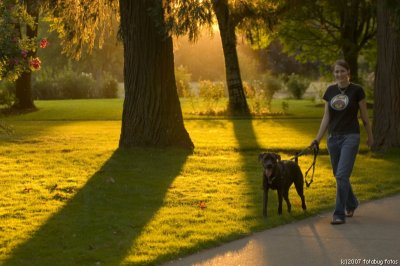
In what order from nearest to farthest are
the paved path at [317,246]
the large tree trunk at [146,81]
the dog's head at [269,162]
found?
the paved path at [317,246]
the dog's head at [269,162]
the large tree trunk at [146,81]

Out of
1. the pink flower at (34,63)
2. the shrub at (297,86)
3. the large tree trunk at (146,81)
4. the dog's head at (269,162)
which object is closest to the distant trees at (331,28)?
the shrub at (297,86)

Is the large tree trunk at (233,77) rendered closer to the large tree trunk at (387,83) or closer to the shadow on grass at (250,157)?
the shadow on grass at (250,157)

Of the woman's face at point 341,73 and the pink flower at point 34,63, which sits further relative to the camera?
the pink flower at point 34,63

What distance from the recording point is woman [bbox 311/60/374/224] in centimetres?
820

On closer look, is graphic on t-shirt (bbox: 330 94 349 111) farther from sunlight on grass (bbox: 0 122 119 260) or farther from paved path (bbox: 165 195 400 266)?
sunlight on grass (bbox: 0 122 119 260)

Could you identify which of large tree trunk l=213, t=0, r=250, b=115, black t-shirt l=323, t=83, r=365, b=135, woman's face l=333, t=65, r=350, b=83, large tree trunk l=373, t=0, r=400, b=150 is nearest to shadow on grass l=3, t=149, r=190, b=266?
black t-shirt l=323, t=83, r=365, b=135

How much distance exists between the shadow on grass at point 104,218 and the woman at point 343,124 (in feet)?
7.84

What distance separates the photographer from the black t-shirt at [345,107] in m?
8.25

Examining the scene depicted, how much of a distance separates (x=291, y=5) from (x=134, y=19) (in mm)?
14567

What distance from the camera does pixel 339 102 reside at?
829 cm

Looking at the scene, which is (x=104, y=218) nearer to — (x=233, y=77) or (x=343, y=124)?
(x=343, y=124)

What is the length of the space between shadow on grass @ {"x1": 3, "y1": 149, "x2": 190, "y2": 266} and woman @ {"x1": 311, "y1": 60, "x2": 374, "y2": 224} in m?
2.39

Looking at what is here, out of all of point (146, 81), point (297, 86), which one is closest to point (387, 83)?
point (146, 81)

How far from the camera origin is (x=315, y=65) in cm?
6875
